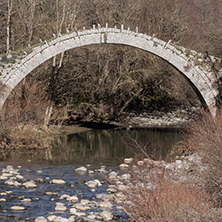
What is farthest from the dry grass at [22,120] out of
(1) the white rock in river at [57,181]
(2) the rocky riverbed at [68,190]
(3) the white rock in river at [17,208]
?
(3) the white rock in river at [17,208]

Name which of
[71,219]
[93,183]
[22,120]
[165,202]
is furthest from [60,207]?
[22,120]

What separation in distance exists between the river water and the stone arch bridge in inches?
95.5

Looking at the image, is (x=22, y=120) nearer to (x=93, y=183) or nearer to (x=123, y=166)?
(x=123, y=166)

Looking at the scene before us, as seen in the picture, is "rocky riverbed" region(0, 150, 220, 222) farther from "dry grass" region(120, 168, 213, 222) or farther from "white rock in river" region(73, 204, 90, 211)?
"dry grass" region(120, 168, 213, 222)

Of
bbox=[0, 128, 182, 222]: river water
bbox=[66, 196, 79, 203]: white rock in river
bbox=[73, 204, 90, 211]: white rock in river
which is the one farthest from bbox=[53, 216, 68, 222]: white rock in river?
bbox=[66, 196, 79, 203]: white rock in river

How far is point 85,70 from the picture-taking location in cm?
1994

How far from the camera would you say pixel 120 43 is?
14.5 m

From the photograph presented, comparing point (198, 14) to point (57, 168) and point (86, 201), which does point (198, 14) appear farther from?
point (86, 201)

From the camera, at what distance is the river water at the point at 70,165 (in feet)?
22.9

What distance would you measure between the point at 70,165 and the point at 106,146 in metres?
3.51

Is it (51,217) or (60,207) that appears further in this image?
(60,207)

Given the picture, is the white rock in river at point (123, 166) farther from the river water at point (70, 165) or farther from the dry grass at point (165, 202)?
the dry grass at point (165, 202)

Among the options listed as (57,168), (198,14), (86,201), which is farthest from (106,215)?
(198,14)

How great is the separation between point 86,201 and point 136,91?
48.0 feet
